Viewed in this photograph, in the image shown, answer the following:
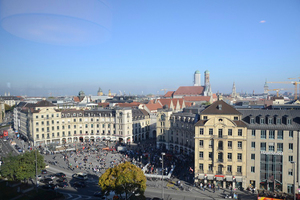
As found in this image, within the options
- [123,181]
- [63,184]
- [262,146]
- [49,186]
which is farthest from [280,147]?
[49,186]

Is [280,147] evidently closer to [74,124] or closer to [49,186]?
[49,186]

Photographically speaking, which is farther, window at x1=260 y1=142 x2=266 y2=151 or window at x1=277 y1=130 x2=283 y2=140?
window at x1=260 y1=142 x2=266 y2=151

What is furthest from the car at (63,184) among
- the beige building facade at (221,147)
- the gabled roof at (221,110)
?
the gabled roof at (221,110)

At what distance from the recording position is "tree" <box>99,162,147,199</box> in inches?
1293

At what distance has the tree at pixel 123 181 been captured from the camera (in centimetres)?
3284

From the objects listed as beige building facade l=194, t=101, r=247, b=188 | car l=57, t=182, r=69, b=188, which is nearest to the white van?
car l=57, t=182, r=69, b=188

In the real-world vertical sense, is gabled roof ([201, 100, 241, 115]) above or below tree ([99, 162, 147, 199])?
above

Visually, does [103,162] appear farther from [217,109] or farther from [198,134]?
[217,109]

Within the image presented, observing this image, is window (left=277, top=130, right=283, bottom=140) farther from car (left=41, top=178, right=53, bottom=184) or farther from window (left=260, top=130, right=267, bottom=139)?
car (left=41, top=178, right=53, bottom=184)

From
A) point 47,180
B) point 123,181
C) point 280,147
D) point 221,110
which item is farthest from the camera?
point 47,180

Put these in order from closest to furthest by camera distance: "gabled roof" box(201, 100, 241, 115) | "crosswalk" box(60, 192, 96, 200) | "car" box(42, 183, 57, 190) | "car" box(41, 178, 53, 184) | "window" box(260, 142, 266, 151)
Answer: "crosswalk" box(60, 192, 96, 200), "window" box(260, 142, 266, 151), "gabled roof" box(201, 100, 241, 115), "car" box(42, 183, 57, 190), "car" box(41, 178, 53, 184)

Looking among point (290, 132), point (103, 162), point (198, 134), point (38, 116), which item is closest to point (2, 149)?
point (38, 116)

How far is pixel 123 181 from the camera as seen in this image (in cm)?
3275

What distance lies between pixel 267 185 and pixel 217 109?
15363mm
